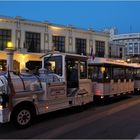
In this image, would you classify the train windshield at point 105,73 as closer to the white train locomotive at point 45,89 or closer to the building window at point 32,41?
the white train locomotive at point 45,89

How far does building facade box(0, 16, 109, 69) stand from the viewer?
46.7m

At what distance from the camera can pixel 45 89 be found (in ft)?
37.7

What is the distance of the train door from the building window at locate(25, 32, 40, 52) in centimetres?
3644

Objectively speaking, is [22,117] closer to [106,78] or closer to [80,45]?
[106,78]

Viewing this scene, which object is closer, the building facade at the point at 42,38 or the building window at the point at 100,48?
the building facade at the point at 42,38

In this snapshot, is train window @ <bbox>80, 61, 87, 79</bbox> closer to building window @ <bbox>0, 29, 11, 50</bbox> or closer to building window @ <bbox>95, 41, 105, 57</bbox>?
building window @ <bbox>0, 29, 11, 50</bbox>

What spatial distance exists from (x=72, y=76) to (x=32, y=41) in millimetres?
37601

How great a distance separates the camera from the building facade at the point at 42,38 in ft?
153

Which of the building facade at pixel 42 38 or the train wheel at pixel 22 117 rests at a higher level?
the building facade at pixel 42 38

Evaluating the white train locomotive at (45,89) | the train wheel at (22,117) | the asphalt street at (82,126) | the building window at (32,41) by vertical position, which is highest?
the building window at (32,41)

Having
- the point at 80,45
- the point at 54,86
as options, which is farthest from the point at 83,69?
the point at 80,45

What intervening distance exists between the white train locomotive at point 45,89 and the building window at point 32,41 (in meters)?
36.2

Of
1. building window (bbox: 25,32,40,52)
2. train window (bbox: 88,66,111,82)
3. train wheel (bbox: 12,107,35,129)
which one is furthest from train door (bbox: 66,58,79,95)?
building window (bbox: 25,32,40,52)

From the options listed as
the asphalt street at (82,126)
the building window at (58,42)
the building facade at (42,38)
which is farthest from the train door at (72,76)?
the building window at (58,42)
